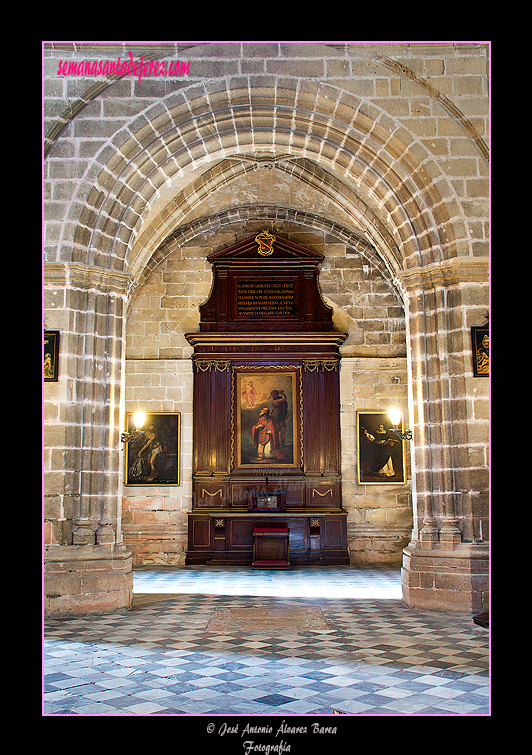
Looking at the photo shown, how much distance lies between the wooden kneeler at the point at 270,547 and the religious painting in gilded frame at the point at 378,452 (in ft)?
5.77

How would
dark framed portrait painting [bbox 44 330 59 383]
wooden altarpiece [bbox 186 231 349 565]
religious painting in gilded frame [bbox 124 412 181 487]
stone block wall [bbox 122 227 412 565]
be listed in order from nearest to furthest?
dark framed portrait painting [bbox 44 330 59 383] < wooden altarpiece [bbox 186 231 349 565] < stone block wall [bbox 122 227 412 565] < religious painting in gilded frame [bbox 124 412 181 487]

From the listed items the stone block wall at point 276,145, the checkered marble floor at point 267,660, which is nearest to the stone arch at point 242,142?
the stone block wall at point 276,145

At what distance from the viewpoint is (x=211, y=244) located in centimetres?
1077

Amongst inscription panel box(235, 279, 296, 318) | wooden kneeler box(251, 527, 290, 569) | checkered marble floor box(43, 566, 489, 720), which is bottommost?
wooden kneeler box(251, 527, 290, 569)

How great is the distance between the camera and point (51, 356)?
5.97m

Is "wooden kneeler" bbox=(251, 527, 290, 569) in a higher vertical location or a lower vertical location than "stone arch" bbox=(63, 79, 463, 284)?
lower

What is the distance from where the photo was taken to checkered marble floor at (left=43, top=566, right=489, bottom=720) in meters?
3.22

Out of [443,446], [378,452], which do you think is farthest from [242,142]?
[378,452]

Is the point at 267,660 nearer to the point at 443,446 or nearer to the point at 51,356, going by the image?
the point at 443,446

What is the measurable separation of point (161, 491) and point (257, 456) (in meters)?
1.74

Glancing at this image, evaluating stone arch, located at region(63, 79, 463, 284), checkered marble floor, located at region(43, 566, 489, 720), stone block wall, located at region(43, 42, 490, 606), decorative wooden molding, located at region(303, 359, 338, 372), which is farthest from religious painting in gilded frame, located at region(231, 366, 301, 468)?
stone arch, located at region(63, 79, 463, 284)

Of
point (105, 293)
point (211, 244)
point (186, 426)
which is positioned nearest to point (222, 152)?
point (105, 293)

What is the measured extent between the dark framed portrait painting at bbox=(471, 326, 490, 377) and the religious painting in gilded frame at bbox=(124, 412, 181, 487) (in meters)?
5.59

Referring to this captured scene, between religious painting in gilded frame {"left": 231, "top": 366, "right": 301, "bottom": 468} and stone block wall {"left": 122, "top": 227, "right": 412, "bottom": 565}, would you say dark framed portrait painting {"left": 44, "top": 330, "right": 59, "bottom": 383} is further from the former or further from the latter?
religious painting in gilded frame {"left": 231, "top": 366, "right": 301, "bottom": 468}
